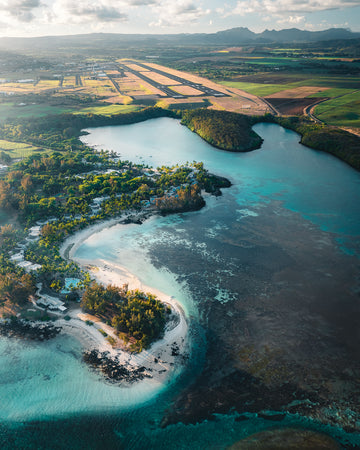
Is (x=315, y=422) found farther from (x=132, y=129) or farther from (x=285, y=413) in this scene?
(x=132, y=129)

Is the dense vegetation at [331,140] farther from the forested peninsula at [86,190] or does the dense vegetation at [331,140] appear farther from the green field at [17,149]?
the green field at [17,149]

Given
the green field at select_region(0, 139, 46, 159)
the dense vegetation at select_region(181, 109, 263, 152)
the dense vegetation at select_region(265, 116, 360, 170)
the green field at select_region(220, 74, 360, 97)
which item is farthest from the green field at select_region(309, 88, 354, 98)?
the green field at select_region(0, 139, 46, 159)

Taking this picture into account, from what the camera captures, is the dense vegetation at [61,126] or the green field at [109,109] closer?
the dense vegetation at [61,126]

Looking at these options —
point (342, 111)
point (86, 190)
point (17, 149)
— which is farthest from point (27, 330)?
point (342, 111)

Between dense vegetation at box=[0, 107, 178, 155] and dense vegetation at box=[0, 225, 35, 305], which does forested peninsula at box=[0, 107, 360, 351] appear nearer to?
dense vegetation at box=[0, 225, 35, 305]

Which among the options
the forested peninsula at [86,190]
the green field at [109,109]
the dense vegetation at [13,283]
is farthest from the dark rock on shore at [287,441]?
the green field at [109,109]

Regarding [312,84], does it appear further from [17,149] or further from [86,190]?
[86,190]
